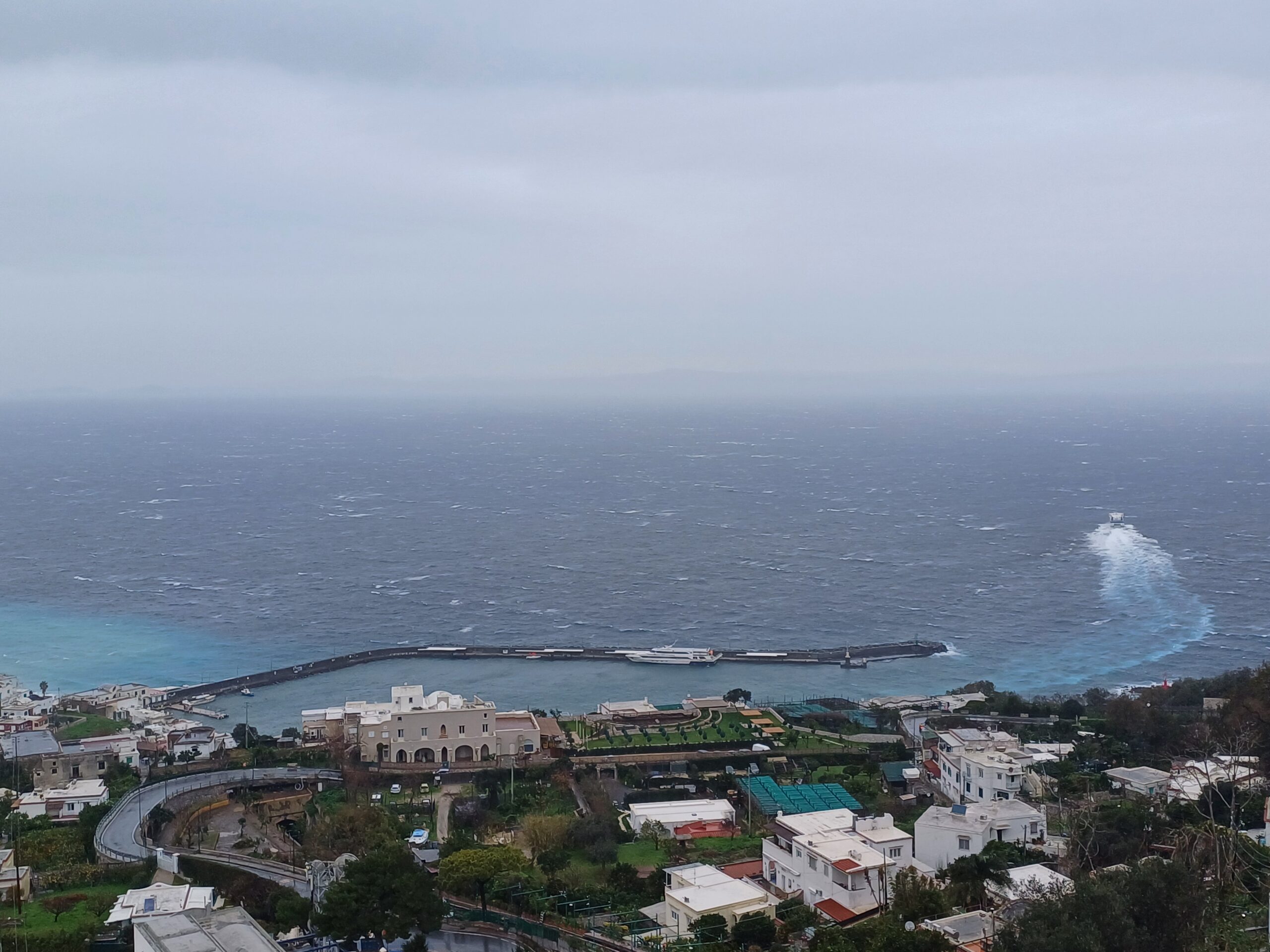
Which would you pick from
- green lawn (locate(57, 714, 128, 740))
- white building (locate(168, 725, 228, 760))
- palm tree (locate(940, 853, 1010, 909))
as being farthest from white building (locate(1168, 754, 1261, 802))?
green lawn (locate(57, 714, 128, 740))

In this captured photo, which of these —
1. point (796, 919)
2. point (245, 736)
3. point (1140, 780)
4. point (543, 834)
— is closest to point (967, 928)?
point (796, 919)

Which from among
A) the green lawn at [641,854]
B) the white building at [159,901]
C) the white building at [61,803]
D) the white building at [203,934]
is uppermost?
the white building at [203,934]

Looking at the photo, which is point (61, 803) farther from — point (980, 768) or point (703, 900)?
point (980, 768)

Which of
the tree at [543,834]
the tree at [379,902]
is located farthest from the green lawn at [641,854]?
the tree at [379,902]

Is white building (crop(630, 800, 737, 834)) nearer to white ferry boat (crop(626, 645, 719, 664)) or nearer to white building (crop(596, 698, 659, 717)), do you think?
white building (crop(596, 698, 659, 717))

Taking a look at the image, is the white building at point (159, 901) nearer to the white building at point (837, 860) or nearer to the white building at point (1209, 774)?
the white building at point (837, 860)
